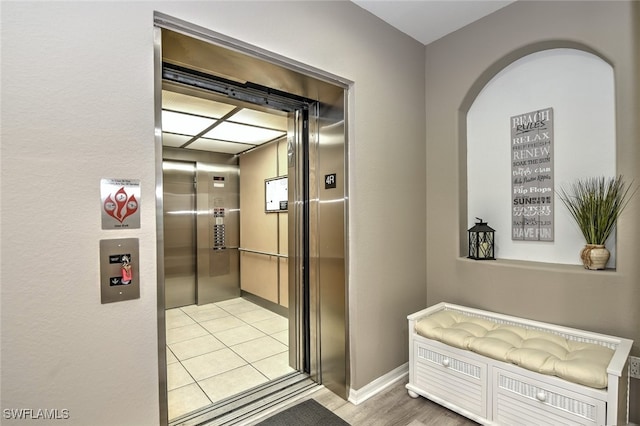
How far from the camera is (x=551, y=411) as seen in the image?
1.77m

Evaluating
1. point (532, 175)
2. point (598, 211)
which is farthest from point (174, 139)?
point (598, 211)

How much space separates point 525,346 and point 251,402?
1986mm

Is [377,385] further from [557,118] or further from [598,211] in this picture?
[557,118]

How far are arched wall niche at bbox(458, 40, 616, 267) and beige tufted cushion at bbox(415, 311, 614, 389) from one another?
67 centimetres

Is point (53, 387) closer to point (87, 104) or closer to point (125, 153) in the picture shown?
point (125, 153)

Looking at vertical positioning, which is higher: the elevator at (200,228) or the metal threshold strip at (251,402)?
the elevator at (200,228)

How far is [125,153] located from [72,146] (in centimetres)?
20

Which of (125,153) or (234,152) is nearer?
(125,153)

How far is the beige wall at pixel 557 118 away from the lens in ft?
6.55

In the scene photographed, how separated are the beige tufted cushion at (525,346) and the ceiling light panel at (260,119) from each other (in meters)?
2.48

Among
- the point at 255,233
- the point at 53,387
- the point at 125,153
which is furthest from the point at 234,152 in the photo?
the point at 53,387

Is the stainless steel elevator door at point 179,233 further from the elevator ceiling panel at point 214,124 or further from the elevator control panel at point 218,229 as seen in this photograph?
the elevator ceiling panel at point 214,124

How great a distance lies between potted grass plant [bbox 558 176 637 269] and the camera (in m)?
2.06

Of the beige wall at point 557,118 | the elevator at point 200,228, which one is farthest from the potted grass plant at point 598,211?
the elevator at point 200,228
